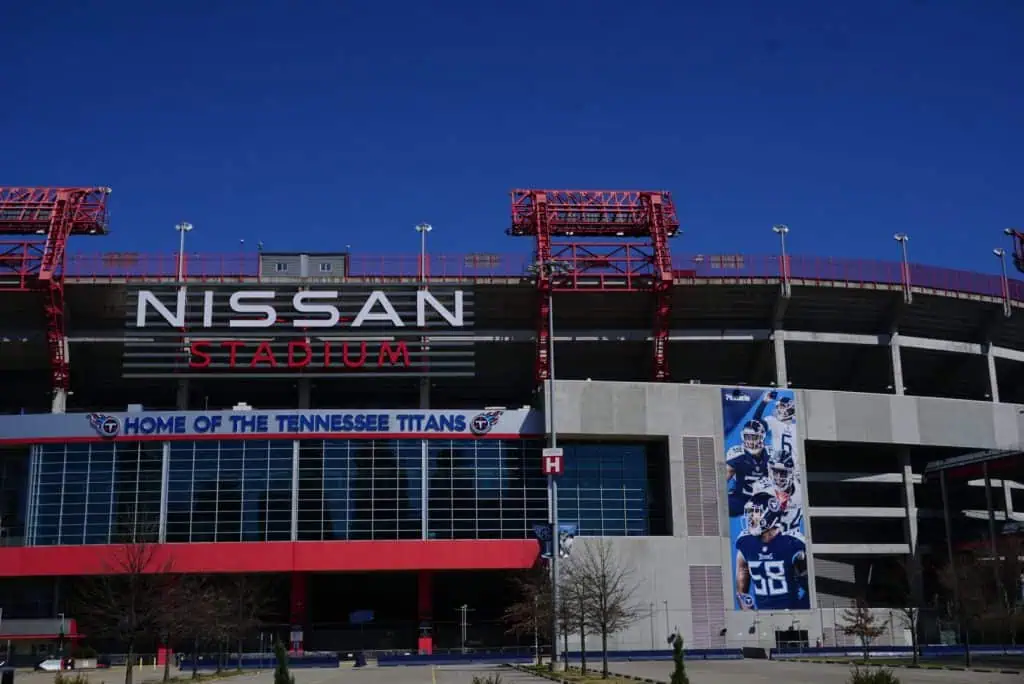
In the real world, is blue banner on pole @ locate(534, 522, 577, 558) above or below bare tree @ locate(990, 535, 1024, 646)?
above

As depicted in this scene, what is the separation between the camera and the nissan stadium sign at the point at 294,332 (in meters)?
78.6

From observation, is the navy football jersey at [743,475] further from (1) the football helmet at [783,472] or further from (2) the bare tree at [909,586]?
(2) the bare tree at [909,586]

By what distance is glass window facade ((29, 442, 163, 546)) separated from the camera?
74.4m

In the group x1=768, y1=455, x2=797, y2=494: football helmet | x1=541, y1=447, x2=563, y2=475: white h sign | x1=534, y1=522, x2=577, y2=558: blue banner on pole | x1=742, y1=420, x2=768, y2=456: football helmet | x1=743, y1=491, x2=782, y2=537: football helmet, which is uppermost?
x1=742, y1=420, x2=768, y2=456: football helmet

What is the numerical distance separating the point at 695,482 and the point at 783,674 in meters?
28.4

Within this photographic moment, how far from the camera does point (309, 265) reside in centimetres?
8481

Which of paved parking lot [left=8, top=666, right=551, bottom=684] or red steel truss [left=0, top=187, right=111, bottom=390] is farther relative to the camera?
red steel truss [left=0, top=187, right=111, bottom=390]

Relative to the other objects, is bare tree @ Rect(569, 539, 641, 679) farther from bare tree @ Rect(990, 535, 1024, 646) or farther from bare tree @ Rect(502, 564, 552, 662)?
bare tree @ Rect(990, 535, 1024, 646)

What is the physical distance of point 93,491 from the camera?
75.1 meters

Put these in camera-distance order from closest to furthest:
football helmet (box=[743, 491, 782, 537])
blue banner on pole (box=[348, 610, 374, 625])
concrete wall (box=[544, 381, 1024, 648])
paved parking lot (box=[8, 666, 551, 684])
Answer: paved parking lot (box=[8, 666, 551, 684]) < concrete wall (box=[544, 381, 1024, 648]) < football helmet (box=[743, 491, 782, 537]) < blue banner on pole (box=[348, 610, 374, 625])

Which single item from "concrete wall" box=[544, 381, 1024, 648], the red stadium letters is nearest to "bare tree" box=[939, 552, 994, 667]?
"concrete wall" box=[544, 381, 1024, 648]

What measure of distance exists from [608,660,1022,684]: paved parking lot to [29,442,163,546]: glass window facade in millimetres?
32985

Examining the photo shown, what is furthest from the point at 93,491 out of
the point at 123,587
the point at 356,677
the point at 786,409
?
the point at 786,409

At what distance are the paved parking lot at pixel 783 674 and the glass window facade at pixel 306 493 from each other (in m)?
16.6
